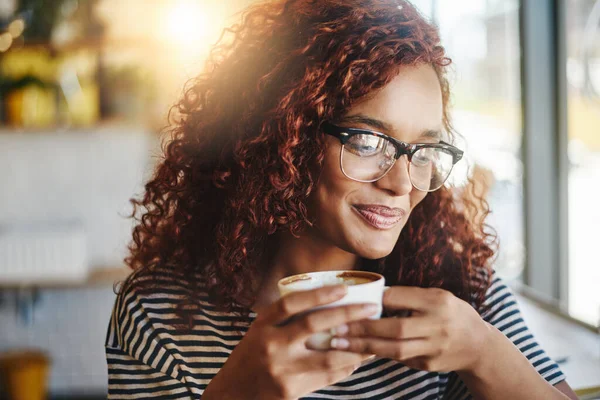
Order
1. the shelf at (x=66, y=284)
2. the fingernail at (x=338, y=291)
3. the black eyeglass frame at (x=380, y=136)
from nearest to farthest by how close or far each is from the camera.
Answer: the fingernail at (x=338, y=291) < the black eyeglass frame at (x=380, y=136) < the shelf at (x=66, y=284)

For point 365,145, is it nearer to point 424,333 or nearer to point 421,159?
point 421,159

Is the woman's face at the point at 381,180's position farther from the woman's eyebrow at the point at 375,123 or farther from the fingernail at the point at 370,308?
the fingernail at the point at 370,308

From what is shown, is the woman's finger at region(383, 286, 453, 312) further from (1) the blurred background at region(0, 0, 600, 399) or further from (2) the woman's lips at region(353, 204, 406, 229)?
(1) the blurred background at region(0, 0, 600, 399)

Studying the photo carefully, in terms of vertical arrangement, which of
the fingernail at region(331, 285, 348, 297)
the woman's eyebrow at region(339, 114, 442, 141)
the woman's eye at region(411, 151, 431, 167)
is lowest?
the fingernail at region(331, 285, 348, 297)

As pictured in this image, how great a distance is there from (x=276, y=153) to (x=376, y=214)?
0.23m

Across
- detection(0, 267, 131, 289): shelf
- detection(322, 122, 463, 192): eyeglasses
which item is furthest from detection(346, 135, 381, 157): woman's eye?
detection(0, 267, 131, 289): shelf

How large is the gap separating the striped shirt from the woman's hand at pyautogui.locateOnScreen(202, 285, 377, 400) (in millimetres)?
307

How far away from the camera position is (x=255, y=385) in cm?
79

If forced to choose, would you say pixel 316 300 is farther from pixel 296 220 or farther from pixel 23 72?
pixel 23 72

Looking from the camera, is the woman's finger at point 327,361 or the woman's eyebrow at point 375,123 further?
the woman's eyebrow at point 375,123

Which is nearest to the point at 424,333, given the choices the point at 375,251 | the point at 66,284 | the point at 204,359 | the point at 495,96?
the point at 375,251

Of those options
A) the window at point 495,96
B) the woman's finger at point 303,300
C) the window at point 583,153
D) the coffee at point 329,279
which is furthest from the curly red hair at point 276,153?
the window at point 495,96

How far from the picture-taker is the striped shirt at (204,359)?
1.09 meters

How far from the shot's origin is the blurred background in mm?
2648
